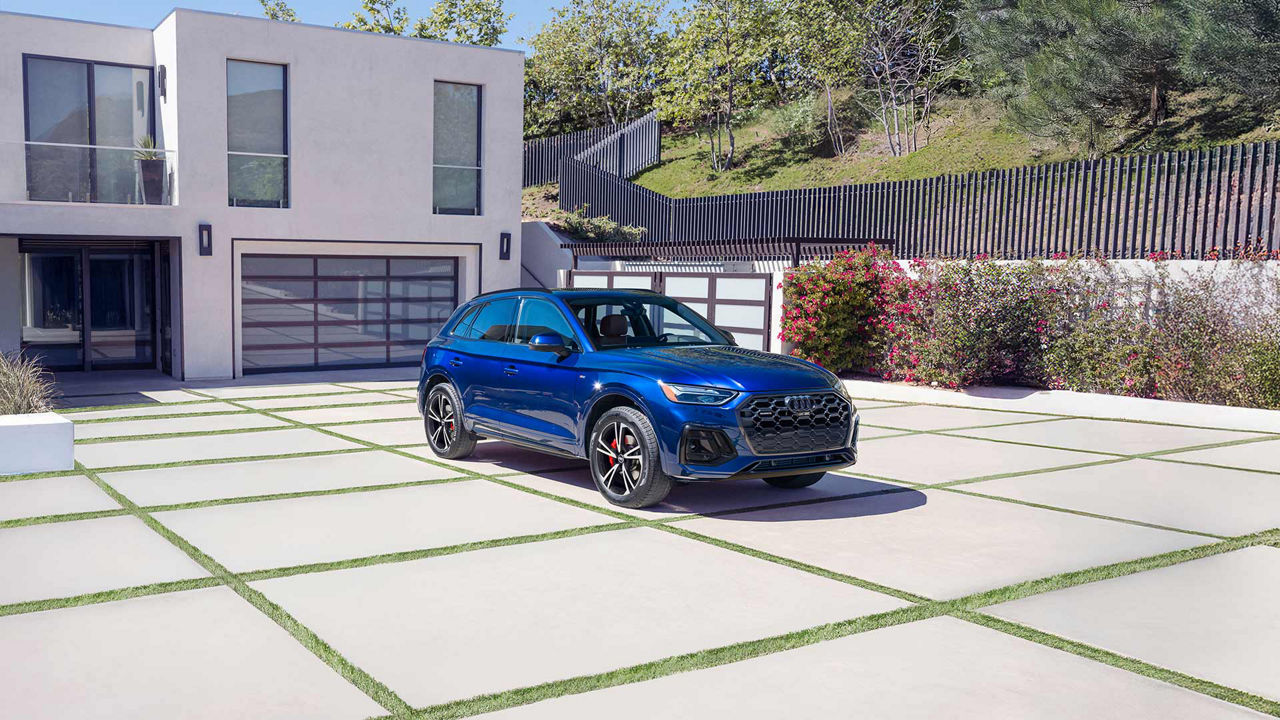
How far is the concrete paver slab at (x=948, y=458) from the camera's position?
9883mm

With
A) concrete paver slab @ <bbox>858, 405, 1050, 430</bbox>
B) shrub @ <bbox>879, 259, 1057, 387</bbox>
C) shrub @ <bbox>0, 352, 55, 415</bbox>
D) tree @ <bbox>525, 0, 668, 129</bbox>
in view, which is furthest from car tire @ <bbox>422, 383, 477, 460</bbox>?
tree @ <bbox>525, 0, 668, 129</bbox>

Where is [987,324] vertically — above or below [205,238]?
below

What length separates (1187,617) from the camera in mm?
5523

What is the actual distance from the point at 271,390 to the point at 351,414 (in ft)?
12.5

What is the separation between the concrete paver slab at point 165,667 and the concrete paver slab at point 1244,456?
8.92 m

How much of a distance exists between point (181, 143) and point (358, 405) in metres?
6.72

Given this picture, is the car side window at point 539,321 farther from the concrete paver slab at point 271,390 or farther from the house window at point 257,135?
the house window at point 257,135

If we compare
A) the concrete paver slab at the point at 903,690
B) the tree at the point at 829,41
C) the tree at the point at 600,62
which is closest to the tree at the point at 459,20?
the tree at the point at 600,62

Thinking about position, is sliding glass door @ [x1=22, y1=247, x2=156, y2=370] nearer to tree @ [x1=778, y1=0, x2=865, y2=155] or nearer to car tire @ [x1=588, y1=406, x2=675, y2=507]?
car tire @ [x1=588, y1=406, x2=675, y2=507]

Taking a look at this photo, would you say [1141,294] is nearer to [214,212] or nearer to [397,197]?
[397,197]

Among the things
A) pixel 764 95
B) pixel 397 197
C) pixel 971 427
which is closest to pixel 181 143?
pixel 397 197

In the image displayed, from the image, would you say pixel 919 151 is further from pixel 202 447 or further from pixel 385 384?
pixel 202 447

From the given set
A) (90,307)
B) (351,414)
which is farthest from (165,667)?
(90,307)

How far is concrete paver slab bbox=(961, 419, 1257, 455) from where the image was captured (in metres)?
11.6
